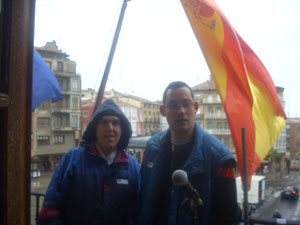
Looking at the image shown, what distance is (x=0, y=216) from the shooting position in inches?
50.9

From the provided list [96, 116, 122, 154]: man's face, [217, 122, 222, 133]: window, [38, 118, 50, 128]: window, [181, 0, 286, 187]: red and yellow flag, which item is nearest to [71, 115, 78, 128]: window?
[38, 118, 50, 128]: window

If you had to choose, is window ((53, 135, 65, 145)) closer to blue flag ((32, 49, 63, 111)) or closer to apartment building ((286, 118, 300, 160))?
apartment building ((286, 118, 300, 160))

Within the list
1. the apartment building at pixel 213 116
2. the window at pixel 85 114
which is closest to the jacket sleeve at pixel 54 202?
the apartment building at pixel 213 116

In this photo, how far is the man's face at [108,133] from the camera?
2.34 metres

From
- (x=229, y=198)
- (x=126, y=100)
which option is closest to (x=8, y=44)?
(x=229, y=198)

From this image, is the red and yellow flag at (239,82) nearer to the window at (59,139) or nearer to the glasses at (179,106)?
the glasses at (179,106)

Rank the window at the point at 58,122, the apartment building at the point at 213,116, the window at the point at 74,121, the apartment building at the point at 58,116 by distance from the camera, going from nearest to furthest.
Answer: the apartment building at the point at 213,116 → the apartment building at the point at 58,116 → the window at the point at 58,122 → the window at the point at 74,121

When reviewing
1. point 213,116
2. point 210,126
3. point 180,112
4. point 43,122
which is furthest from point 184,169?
point 43,122

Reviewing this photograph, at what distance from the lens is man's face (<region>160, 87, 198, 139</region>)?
2170 mm

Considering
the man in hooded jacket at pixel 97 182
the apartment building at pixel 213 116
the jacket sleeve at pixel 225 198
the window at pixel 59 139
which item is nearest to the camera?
the jacket sleeve at pixel 225 198

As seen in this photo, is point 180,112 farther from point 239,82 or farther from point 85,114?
point 85,114

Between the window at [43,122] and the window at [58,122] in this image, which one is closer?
the window at [43,122]

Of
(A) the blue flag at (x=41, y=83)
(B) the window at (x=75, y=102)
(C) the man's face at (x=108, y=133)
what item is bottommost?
(C) the man's face at (x=108, y=133)

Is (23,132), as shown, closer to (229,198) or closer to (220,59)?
(229,198)
